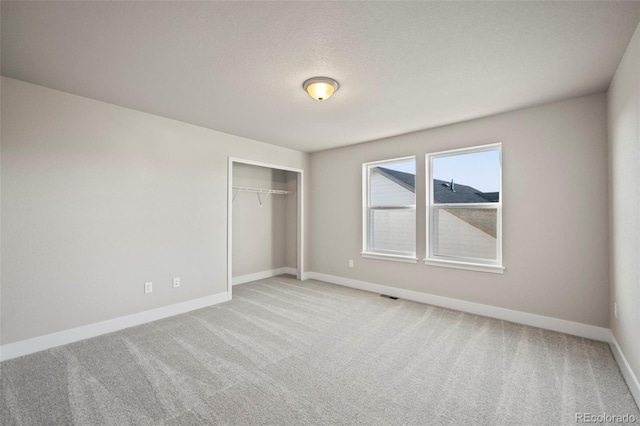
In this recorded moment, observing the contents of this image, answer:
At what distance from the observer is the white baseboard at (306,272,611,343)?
283cm

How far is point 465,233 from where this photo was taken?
3758 mm

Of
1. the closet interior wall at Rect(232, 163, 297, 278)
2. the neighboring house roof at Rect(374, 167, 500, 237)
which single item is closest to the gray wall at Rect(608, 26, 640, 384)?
the neighboring house roof at Rect(374, 167, 500, 237)

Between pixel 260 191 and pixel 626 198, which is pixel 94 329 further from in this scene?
pixel 626 198

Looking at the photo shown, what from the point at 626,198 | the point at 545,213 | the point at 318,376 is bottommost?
the point at 318,376

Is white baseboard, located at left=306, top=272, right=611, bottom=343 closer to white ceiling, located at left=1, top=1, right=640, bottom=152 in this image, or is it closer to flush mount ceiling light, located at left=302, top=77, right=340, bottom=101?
white ceiling, located at left=1, top=1, right=640, bottom=152

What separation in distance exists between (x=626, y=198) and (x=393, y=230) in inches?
106

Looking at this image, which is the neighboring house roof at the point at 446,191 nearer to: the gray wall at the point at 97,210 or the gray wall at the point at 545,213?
the gray wall at the point at 545,213

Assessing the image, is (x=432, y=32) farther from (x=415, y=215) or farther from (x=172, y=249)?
(x=172, y=249)

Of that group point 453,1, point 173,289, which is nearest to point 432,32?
point 453,1

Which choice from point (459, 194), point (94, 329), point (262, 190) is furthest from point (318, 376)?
point (262, 190)

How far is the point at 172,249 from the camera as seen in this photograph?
359 centimetres

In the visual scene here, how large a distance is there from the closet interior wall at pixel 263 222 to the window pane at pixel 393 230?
1760 mm

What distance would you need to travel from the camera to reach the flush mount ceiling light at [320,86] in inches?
97.3

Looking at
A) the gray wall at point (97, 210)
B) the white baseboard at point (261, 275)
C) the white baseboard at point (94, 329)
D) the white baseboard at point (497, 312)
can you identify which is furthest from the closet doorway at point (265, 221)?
the white baseboard at point (497, 312)
